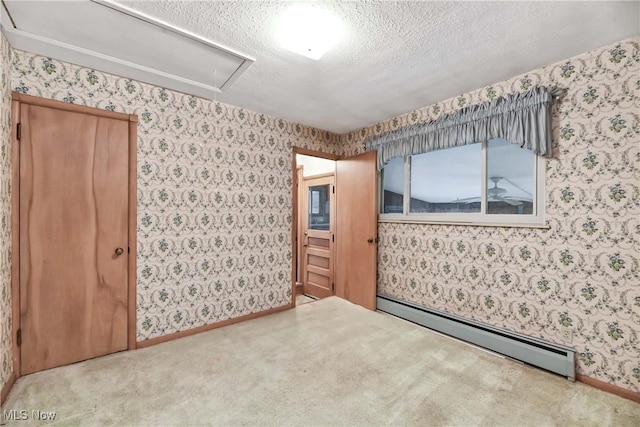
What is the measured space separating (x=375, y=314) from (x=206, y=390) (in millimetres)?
2147

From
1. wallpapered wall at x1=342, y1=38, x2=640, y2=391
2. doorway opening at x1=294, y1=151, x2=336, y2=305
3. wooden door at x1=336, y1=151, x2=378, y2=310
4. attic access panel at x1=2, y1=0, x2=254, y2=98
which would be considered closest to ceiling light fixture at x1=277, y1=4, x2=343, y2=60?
attic access panel at x1=2, y1=0, x2=254, y2=98

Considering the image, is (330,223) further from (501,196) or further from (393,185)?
(501,196)

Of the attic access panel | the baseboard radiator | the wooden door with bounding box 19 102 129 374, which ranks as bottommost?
the baseboard radiator

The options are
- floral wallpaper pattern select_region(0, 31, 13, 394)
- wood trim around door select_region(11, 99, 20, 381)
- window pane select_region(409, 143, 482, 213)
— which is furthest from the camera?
window pane select_region(409, 143, 482, 213)

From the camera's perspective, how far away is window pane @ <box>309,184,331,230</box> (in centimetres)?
472

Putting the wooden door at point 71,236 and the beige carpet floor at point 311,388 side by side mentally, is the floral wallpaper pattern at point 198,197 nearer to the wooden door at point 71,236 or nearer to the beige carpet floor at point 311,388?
the wooden door at point 71,236

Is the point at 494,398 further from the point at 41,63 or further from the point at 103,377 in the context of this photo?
the point at 41,63

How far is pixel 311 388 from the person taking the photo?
2.07 metres

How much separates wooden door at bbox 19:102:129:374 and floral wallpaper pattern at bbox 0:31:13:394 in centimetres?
12

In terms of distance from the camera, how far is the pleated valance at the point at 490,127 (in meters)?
2.29

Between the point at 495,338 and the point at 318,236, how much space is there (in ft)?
9.15

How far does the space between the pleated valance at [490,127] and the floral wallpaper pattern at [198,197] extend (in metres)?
1.43

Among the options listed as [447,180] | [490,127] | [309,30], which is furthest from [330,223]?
[309,30]

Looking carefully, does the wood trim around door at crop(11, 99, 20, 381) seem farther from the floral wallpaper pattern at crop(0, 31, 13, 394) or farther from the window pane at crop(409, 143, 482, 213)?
the window pane at crop(409, 143, 482, 213)
